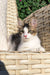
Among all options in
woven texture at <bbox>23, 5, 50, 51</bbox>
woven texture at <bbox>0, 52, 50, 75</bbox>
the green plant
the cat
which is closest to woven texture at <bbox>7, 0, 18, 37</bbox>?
the cat

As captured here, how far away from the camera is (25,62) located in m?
0.91

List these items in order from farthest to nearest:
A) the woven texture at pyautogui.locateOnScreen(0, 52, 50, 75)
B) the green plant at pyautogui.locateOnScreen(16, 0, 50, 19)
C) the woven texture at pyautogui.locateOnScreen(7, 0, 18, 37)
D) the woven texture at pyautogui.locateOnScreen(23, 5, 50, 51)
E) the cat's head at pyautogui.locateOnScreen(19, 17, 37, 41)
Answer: the green plant at pyautogui.locateOnScreen(16, 0, 50, 19), the woven texture at pyautogui.locateOnScreen(23, 5, 50, 51), the woven texture at pyautogui.locateOnScreen(7, 0, 18, 37), the cat's head at pyautogui.locateOnScreen(19, 17, 37, 41), the woven texture at pyautogui.locateOnScreen(0, 52, 50, 75)

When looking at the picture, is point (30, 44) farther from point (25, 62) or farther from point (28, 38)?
point (25, 62)

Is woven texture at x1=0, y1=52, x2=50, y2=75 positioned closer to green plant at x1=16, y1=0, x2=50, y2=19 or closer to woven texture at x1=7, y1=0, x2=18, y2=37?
woven texture at x1=7, y1=0, x2=18, y2=37

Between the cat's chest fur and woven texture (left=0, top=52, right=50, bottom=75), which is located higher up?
woven texture (left=0, top=52, right=50, bottom=75)

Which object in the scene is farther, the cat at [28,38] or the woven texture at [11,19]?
the woven texture at [11,19]

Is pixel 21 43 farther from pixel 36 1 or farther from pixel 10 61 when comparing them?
pixel 36 1

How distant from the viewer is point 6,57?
90 centimetres

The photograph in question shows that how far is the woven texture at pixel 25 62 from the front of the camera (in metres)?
0.90

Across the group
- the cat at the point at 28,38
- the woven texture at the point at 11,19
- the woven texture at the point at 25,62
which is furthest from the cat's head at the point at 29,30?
the woven texture at the point at 25,62

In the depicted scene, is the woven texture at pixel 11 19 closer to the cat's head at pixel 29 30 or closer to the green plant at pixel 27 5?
the cat's head at pixel 29 30

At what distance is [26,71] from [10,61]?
0.10 meters

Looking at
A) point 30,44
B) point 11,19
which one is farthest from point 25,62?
point 11,19

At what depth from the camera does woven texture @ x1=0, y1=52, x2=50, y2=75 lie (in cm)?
90
